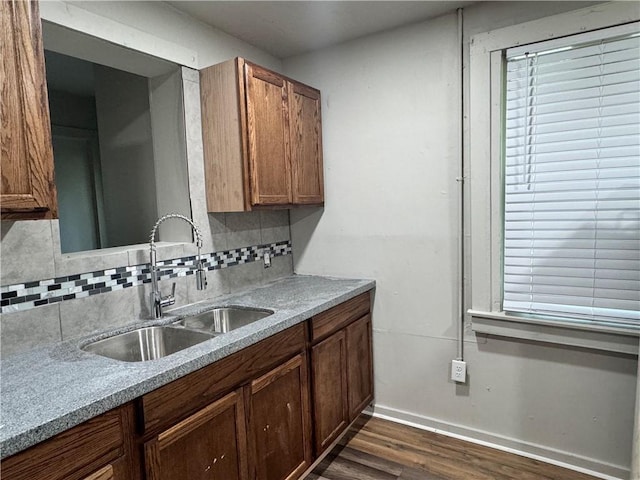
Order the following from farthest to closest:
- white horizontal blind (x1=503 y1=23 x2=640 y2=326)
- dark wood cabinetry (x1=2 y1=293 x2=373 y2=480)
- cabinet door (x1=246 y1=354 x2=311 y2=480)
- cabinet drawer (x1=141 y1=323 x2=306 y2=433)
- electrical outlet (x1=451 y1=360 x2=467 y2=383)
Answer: electrical outlet (x1=451 y1=360 x2=467 y2=383)
white horizontal blind (x1=503 y1=23 x2=640 y2=326)
cabinet door (x1=246 y1=354 x2=311 y2=480)
cabinet drawer (x1=141 y1=323 x2=306 y2=433)
dark wood cabinetry (x1=2 y1=293 x2=373 y2=480)

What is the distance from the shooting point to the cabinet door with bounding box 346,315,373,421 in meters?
2.32

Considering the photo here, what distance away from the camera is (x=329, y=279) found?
2646 millimetres

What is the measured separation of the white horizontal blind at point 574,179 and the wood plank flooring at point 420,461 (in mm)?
833

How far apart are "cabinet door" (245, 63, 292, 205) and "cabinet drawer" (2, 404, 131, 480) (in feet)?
4.14

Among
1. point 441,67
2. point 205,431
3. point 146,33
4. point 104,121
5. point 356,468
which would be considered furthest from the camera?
point 104,121

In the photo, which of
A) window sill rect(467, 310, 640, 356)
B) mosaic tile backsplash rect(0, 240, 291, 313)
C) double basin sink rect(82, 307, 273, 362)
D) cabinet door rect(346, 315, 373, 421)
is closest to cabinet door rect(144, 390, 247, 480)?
double basin sink rect(82, 307, 273, 362)

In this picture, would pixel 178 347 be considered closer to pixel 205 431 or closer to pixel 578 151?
pixel 205 431

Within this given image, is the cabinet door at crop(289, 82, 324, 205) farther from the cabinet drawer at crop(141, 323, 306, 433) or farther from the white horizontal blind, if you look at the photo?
the white horizontal blind

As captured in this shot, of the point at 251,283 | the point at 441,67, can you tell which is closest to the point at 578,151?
the point at 441,67

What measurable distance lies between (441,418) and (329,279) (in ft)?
3.66

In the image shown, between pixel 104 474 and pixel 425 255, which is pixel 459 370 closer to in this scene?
pixel 425 255

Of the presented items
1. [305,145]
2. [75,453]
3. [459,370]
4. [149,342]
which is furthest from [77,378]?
[459,370]

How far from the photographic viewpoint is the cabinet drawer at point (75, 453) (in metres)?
0.91

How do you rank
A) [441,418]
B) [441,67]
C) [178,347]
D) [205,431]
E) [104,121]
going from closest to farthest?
[205,431] < [178,347] < [441,67] < [441,418] < [104,121]
